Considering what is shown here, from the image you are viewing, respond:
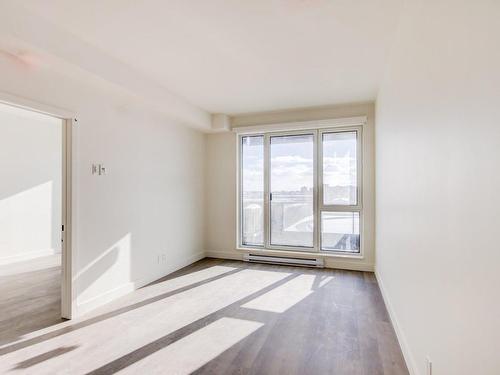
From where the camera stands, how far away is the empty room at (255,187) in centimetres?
122

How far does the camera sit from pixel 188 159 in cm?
488

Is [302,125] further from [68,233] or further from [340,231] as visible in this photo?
[68,233]

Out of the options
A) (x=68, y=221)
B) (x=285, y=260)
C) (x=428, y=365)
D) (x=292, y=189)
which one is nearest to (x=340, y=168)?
(x=292, y=189)

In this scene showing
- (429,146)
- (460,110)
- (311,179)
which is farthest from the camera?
(311,179)

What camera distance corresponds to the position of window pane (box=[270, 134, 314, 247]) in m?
4.81

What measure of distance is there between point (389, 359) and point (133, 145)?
3595mm

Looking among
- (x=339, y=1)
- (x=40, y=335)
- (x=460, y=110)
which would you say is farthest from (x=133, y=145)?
(x=460, y=110)

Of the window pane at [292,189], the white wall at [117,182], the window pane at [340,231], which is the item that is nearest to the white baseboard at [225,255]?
the white wall at [117,182]

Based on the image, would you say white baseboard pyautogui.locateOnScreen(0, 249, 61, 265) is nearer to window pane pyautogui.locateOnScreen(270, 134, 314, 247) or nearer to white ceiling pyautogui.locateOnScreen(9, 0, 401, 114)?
white ceiling pyautogui.locateOnScreen(9, 0, 401, 114)

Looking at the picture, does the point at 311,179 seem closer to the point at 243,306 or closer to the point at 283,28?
the point at 243,306

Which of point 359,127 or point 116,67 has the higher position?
point 116,67

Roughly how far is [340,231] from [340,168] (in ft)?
3.49

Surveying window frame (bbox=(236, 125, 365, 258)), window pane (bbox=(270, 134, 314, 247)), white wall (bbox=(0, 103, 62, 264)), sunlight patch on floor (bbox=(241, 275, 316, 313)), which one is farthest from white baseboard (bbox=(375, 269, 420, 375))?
white wall (bbox=(0, 103, 62, 264))

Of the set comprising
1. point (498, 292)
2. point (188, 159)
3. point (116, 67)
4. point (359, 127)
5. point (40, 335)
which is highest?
point (116, 67)
